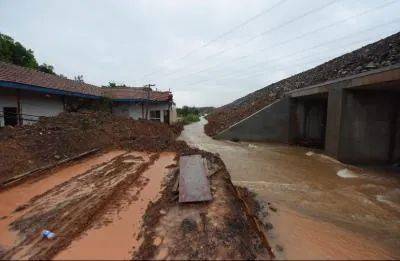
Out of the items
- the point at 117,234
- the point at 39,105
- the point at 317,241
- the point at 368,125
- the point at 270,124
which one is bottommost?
the point at 317,241

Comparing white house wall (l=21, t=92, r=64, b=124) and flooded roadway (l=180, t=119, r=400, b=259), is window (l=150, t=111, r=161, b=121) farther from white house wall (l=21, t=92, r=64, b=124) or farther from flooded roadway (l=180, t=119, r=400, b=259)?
flooded roadway (l=180, t=119, r=400, b=259)

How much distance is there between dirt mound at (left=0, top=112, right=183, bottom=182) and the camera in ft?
28.0

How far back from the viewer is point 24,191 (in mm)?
6551

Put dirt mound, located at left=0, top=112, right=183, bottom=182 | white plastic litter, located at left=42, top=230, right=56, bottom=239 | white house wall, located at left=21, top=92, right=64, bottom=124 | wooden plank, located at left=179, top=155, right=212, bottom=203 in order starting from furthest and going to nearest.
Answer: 1. white house wall, located at left=21, top=92, right=64, bottom=124
2. dirt mound, located at left=0, top=112, right=183, bottom=182
3. wooden plank, located at left=179, top=155, right=212, bottom=203
4. white plastic litter, located at left=42, top=230, right=56, bottom=239

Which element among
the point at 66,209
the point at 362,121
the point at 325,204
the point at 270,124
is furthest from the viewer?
the point at 270,124

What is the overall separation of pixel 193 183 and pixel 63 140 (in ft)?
23.7

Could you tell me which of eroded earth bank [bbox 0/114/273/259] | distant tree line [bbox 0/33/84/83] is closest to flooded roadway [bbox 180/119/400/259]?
eroded earth bank [bbox 0/114/273/259]

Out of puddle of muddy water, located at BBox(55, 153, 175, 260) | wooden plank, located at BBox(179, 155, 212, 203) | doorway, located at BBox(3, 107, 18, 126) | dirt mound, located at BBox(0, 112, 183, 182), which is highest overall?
doorway, located at BBox(3, 107, 18, 126)

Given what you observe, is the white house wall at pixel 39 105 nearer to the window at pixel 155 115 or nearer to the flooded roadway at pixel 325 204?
the window at pixel 155 115

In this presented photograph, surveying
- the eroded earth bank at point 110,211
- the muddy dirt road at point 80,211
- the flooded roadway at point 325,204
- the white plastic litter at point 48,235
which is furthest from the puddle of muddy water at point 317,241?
the white plastic litter at point 48,235

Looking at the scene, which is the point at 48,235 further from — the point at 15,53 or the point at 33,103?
the point at 15,53

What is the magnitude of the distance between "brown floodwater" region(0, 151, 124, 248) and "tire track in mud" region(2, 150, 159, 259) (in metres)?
0.15

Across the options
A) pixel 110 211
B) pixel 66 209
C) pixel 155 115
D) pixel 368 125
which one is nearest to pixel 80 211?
pixel 66 209

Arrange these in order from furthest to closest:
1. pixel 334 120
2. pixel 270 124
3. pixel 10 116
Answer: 1. pixel 270 124
2. pixel 10 116
3. pixel 334 120
